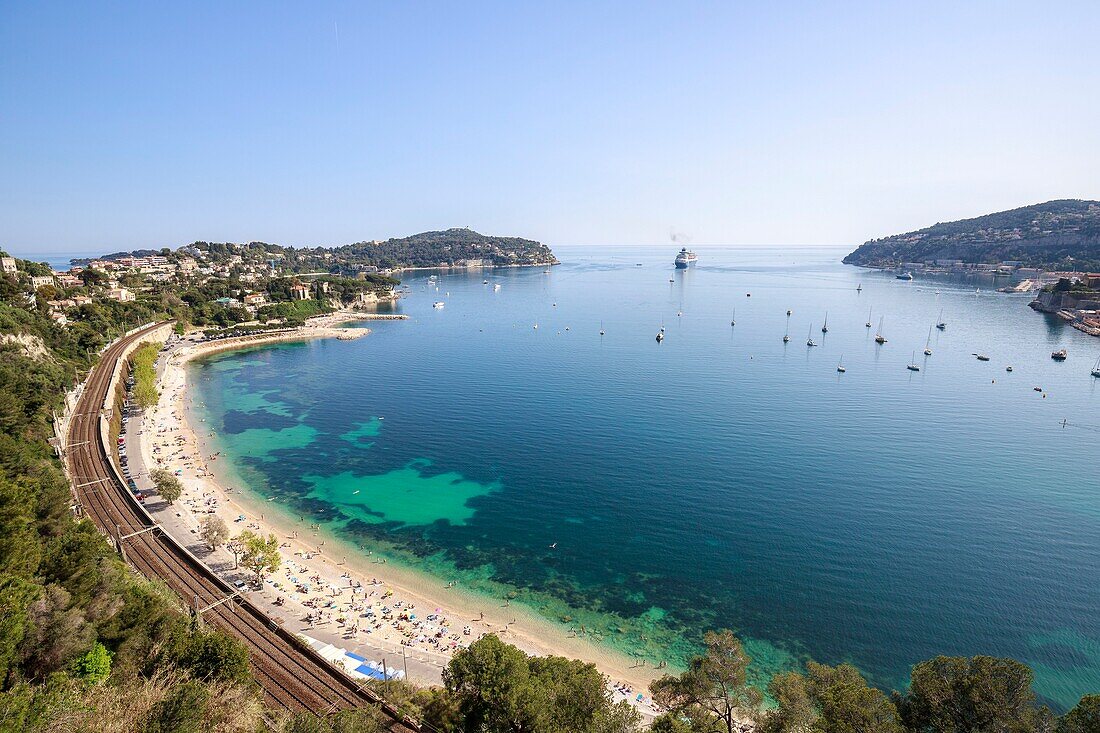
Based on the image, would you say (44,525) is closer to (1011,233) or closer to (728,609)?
(728,609)

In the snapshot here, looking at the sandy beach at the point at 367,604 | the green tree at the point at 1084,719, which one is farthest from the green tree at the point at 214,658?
the green tree at the point at 1084,719

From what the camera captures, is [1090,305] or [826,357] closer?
[826,357]

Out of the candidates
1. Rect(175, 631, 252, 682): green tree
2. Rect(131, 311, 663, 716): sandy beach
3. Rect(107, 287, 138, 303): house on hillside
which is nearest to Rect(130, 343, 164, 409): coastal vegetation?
Rect(131, 311, 663, 716): sandy beach

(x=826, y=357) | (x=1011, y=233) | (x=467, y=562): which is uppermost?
(x=1011, y=233)

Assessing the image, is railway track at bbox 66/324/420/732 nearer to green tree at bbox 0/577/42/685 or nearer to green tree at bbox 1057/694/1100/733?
green tree at bbox 0/577/42/685

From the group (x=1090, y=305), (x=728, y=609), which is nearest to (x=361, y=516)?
(x=728, y=609)

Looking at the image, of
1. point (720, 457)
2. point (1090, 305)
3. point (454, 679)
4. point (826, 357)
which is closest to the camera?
point (454, 679)
